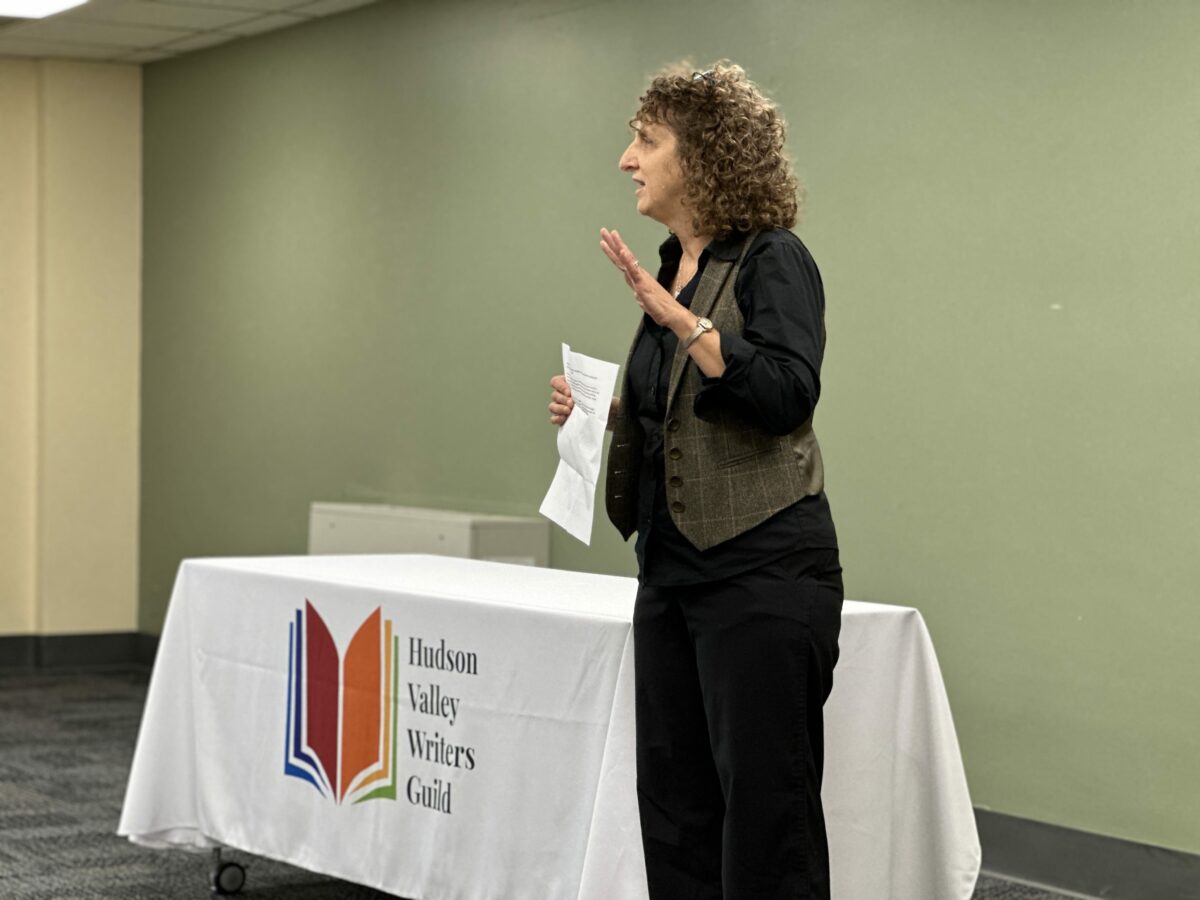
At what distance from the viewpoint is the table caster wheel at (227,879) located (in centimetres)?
374

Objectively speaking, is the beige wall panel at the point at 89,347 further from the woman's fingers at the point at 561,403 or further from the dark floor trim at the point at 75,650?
the woman's fingers at the point at 561,403

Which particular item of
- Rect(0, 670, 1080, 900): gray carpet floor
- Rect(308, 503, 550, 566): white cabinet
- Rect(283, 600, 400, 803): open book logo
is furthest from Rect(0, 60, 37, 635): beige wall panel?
Rect(283, 600, 400, 803): open book logo

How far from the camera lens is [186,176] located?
7.31 metres

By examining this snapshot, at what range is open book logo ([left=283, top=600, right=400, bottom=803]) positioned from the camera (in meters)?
3.33

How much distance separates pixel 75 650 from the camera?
7.52m

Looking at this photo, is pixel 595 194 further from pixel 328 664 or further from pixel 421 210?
pixel 328 664

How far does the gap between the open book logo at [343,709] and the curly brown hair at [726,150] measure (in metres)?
1.33

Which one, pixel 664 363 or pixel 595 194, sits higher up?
pixel 595 194

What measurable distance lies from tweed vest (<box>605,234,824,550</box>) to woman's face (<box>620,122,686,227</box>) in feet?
0.34

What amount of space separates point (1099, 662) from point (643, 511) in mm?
1919

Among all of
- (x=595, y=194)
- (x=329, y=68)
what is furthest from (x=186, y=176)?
(x=595, y=194)

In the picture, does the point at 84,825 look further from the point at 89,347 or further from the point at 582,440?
the point at 89,347

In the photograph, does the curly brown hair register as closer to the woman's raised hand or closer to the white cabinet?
the woman's raised hand

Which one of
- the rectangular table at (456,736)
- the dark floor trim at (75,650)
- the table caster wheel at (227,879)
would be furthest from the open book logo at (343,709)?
the dark floor trim at (75,650)
